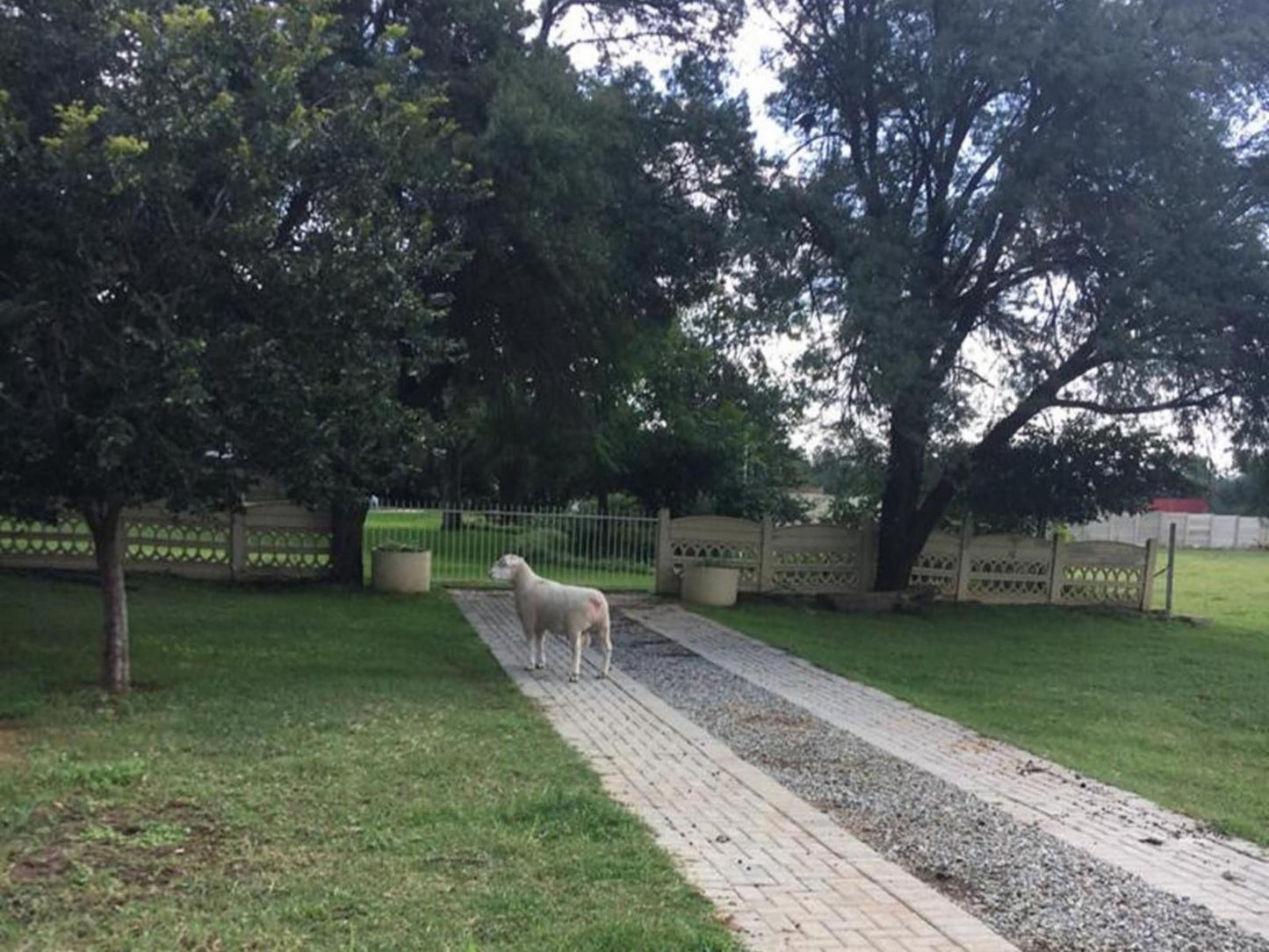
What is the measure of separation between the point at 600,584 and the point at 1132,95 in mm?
11630

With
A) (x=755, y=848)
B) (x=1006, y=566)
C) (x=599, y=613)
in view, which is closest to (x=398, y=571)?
(x=599, y=613)

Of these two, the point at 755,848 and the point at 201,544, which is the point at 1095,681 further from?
the point at 201,544

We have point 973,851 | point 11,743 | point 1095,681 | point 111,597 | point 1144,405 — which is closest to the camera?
point 973,851

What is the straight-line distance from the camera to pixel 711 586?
19.2 meters

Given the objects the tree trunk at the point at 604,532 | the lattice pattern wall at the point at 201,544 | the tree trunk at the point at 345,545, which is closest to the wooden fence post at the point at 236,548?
the lattice pattern wall at the point at 201,544

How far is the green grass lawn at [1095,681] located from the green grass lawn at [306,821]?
4263 mm

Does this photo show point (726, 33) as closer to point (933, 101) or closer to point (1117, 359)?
point (933, 101)

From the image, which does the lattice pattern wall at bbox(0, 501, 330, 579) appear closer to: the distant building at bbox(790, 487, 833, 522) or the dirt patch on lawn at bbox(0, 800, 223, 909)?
the dirt patch on lawn at bbox(0, 800, 223, 909)

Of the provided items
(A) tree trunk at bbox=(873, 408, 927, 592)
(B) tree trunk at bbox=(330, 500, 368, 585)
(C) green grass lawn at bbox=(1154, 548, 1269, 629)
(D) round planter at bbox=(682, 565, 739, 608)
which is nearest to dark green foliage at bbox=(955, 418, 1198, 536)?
(A) tree trunk at bbox=(873, 408, 927, 592)

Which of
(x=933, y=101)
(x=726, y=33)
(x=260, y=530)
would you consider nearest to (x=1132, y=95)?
(x=933, y=101)

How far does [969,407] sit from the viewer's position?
17.8 m

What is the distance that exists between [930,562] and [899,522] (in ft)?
4.31

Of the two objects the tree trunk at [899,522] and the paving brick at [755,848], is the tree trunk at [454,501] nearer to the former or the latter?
the tree trunk at [899,522]

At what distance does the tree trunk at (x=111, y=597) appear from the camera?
31.2 feet
